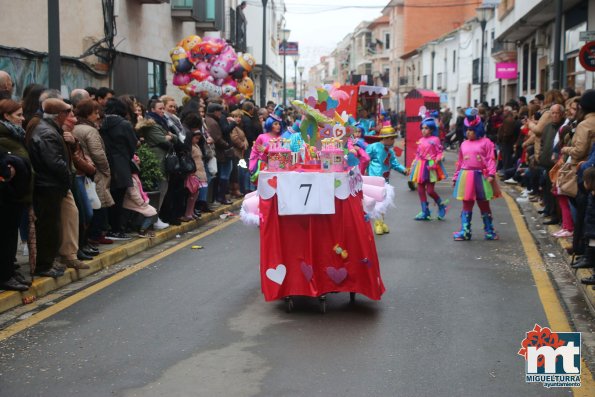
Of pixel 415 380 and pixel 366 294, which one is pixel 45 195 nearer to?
pixel 366 294

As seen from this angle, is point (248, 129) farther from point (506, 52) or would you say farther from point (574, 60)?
point (506, 52)

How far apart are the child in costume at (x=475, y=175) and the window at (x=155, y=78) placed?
13.9 metres

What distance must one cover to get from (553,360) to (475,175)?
6.19m

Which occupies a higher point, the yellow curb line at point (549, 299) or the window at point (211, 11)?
the window at point (211, 11)

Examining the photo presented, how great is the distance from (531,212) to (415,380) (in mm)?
10447

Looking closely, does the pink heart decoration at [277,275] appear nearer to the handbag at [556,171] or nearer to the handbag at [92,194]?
the handbag at [92,194]

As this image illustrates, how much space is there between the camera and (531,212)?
15281 mm

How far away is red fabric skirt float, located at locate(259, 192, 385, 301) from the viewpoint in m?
7.39

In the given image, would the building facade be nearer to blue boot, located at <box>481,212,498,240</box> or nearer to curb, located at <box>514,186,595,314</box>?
blue boot, located at <box>481,212,498,240</box>

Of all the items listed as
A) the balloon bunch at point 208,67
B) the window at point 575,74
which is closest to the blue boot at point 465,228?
the balloon bunch at point 208,67

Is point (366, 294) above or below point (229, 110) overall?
below

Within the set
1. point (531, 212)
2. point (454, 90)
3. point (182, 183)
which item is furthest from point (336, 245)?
point (454, 90)

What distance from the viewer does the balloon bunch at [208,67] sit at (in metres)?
19.8

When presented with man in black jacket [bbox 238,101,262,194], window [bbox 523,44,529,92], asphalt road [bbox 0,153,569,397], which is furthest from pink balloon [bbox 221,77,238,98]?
window [bbox 523,44,529,92]
